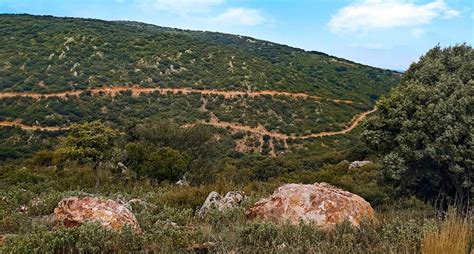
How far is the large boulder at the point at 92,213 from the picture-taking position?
630cm

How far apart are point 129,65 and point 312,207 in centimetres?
5868

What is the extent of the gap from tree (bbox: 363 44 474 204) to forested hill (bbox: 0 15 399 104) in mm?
45716

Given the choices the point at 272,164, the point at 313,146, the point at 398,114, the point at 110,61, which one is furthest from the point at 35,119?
the point at 398,114

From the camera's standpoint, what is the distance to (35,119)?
4450 centimetres

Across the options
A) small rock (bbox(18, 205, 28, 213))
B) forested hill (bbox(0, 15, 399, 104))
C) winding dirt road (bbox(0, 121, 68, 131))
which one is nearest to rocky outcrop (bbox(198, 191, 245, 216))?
small rock (bbox(18, 205, 28, 213))

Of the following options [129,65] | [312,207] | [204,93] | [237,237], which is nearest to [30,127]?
[204,93]

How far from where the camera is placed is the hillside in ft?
159

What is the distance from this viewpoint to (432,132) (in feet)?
37.7

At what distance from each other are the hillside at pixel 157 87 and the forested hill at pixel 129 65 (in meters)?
0.14

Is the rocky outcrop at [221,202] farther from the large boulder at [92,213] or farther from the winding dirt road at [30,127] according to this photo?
the winding dirt road at [30,127]

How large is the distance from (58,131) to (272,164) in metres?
22.6

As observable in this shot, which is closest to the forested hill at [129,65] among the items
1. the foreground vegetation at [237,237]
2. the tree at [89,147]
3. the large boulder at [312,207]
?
the tree at [89,147]

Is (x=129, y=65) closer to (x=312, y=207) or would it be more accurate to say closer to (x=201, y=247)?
(x=312, y=207)

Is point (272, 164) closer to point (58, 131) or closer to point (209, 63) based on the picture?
point (58, 131)
